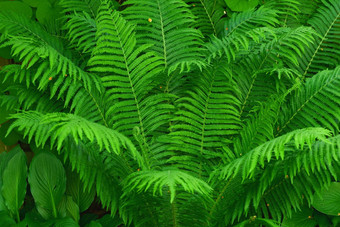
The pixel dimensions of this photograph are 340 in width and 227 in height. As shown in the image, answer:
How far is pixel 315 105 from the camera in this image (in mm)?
1950

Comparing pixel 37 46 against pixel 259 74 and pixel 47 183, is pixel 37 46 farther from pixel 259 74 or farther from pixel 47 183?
pixel 259 74

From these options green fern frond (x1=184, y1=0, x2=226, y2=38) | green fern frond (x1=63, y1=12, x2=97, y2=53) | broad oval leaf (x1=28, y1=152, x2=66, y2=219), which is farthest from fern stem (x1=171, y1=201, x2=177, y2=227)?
green fern frond (x1=184, y1=0, x2=226, y2=38)

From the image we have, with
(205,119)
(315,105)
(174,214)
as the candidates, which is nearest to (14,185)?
(174,214)

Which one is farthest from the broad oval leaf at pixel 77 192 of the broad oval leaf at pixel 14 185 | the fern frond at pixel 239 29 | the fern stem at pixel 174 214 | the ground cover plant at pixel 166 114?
the fern frond at pixel 239 29

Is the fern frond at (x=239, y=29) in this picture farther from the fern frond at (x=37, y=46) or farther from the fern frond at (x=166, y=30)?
the fern frond at (x=37, y=46)

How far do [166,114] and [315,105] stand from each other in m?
0.69

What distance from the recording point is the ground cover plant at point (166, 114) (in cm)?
171

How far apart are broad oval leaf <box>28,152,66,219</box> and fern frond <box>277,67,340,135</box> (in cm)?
103

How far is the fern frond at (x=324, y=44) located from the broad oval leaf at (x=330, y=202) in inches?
24.4

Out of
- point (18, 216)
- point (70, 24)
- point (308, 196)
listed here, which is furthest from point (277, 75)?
point (18, 216)

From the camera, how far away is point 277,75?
204 cm

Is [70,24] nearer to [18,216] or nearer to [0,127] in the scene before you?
[0,127]

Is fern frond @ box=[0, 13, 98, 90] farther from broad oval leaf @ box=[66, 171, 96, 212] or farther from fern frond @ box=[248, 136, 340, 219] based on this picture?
fern frond @ box=[248, 136, 340, 219]

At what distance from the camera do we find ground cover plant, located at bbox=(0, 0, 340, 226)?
1.71 m
